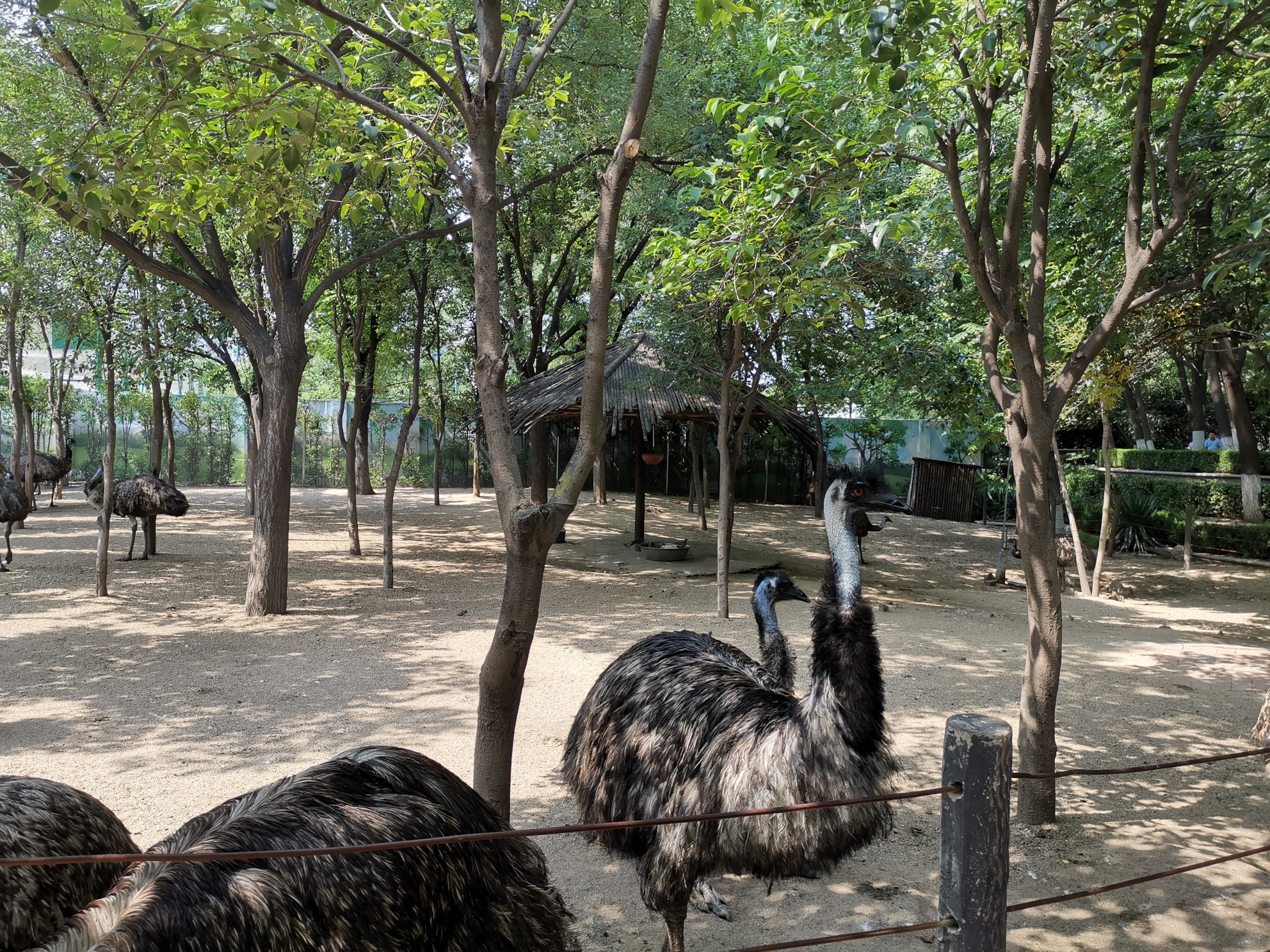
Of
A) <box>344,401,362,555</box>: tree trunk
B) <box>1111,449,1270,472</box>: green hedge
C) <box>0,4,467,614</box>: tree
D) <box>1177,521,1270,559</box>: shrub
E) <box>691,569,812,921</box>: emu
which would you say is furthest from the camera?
<box>1111,449,1270,472</box>: green hedge

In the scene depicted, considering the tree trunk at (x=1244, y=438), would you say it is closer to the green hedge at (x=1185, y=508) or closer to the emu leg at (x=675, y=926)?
the green hedge at (x=1185, y=508)

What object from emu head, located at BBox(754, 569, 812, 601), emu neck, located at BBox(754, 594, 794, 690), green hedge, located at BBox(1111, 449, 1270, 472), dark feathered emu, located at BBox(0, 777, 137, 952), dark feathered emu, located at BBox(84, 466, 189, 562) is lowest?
dark feathered emu, located at BBox(0, 777, 137, 952)

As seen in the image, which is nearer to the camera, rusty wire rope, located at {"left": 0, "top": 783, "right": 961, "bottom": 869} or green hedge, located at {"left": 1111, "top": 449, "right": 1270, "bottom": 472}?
rusty wire rope, located at {"left": 0, "top": 783, "right": 961, "bottom": 869}

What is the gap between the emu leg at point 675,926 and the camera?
325cm

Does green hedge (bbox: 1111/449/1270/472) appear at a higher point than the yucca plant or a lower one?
higher

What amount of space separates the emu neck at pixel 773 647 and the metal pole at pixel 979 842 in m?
2.29

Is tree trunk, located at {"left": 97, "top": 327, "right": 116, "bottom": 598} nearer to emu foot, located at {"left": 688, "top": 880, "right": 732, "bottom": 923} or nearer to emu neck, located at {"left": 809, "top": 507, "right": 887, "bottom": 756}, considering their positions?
emu foot, located at {"left": 688, "top": 880, "right": 732, "bottom": 923}

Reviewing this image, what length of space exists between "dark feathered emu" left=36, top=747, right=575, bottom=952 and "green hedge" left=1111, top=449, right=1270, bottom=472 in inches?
835

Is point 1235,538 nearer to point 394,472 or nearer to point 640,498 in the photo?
point 640,498

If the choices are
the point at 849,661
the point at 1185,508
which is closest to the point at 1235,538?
the point at 1185,508

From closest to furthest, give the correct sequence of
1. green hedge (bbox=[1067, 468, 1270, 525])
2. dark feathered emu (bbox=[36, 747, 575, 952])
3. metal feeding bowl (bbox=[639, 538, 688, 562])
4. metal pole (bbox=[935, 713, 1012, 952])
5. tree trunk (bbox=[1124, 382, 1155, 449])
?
dark feathered emu (bbox=[36, 747, 575, 952]) < metal pole (bbox=[935, 713, 1012, 952]) < metal feeding bowl (bbox=[639, 538, 688, 562]) < green hedge (bbox=[1067, 468, 1270, 525]) < tree trunk (bbox=[1124, 382, 1155, 449])

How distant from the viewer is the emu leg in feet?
10.7

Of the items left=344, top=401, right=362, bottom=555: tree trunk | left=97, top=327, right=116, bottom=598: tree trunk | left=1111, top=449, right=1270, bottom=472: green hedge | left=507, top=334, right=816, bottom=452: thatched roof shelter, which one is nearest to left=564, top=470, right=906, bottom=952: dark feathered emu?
left=97, top=327, right=116, bottom=598: tree trunk

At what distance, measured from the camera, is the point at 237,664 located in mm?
Result: 7293
